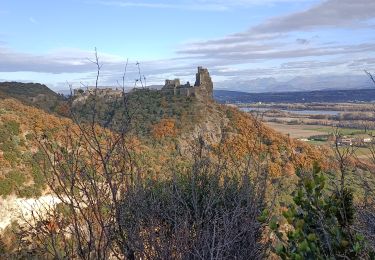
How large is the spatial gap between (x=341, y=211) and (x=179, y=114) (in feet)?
139

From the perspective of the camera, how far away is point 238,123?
46.9 m

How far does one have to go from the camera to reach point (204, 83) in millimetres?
53062

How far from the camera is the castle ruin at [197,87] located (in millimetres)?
50781

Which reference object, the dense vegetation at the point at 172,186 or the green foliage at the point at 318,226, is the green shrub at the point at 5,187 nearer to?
the dense vegetation at the point at 172,186

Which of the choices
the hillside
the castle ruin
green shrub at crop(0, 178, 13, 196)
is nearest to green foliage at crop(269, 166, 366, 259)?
the hillside

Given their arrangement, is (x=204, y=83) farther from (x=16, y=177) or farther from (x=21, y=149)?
(x=16, y=177)

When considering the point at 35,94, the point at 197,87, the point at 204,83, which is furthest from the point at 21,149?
the point at 204,83

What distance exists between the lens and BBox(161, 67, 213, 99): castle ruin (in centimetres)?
5078

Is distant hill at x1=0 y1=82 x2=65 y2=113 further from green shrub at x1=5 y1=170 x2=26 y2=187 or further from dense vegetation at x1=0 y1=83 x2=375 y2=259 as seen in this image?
green shrub at x1=5 y1=170 x2=26 y2=187

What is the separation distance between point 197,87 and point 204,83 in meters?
1.96

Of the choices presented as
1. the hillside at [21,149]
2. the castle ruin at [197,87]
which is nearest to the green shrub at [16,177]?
the hillside at [21,149]

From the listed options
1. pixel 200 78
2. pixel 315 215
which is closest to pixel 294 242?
pixel 315 215

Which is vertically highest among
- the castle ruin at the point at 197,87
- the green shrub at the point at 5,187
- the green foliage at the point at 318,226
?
the castle ruin at the point at 197,87

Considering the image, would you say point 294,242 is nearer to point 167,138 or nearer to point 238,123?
point 167,138
